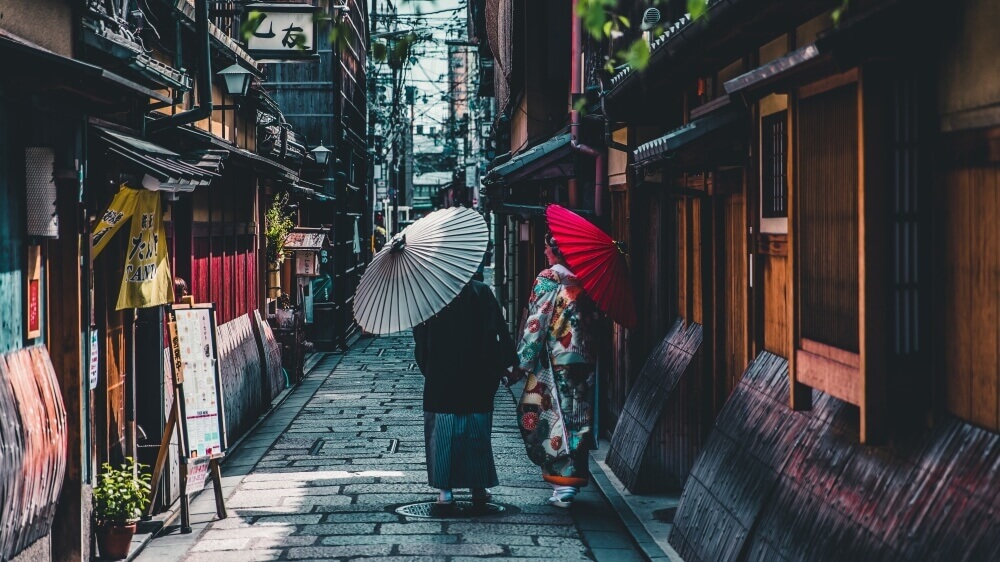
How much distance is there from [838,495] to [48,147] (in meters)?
6.19

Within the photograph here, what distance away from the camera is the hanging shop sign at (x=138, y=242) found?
10.7 m

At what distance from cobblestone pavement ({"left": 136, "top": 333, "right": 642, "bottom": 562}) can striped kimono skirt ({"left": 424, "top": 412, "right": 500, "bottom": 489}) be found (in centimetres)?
40

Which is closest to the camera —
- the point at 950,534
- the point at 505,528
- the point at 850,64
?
the point at 950,534

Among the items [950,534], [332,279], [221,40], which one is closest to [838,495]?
[950,534]

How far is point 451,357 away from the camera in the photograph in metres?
11.6

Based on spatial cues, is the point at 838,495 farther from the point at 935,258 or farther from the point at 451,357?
the point at 451,357

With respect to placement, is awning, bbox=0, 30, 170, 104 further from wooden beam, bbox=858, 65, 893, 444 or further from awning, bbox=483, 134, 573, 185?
awning, bbox=483, 134, 573, 185

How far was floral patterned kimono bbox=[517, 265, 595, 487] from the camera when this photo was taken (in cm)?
1202

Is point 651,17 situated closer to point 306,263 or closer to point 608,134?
point 608,134

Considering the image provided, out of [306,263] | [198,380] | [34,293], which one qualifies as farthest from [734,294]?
[306,263]

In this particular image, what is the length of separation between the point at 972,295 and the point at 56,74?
570cm

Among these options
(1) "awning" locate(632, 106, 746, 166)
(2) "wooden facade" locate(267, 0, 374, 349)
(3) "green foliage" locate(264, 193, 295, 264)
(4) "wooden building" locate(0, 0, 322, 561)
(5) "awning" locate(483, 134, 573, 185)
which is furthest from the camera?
(2) "wooden facade" locate(267, 0, 374, 349)

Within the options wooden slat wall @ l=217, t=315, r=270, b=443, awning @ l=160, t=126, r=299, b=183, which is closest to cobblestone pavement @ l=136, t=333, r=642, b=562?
wooden slat wall @ l=217, t=315, r=270, b=443

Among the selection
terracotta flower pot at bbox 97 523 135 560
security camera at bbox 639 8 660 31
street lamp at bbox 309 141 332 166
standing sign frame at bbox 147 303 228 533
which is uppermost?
security camera at bbox 639 8 660 31
